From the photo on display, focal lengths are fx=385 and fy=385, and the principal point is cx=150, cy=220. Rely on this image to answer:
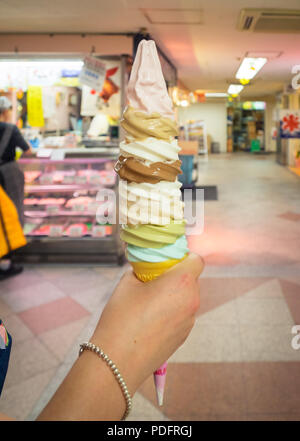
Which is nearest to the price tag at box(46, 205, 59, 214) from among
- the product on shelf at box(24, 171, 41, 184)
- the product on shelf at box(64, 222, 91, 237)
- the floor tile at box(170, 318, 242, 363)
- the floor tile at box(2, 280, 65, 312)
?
the product on shelf at box(64, 222, 91, 237)

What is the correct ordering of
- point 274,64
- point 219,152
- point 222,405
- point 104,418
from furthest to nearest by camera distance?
point 219,152
point 274,64
point 222,405
point 104,418

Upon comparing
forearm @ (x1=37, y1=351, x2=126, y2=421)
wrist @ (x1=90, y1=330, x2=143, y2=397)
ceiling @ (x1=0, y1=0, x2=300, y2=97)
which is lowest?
forearm @ (x1=37, y1=351, x2=126, y2=421)

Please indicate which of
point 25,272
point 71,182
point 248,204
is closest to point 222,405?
point 25,272

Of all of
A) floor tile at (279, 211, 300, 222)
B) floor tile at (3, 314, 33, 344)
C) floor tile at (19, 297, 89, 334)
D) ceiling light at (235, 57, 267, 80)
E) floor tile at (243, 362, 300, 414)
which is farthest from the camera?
ceiling light at (235, 57, 267, 80)

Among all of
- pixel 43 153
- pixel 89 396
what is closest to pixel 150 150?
pixel 89 396

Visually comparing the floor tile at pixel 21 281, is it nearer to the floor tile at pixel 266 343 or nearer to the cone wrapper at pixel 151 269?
the floor tile at pixel 266 343

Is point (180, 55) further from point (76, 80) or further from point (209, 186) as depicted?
point (209, 186)

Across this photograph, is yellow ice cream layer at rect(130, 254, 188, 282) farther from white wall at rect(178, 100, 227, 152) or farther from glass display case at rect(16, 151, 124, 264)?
white wall at rect(178, 100, 227, 152)

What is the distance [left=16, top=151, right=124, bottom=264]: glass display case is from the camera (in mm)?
4312

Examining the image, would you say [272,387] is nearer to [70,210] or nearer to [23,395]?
[23,395]

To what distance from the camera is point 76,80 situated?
4.49 metres

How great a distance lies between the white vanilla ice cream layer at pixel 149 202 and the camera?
686 mm

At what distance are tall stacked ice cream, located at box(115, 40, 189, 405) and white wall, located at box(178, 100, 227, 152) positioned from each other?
20229 mm

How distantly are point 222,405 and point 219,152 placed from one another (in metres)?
19.7
